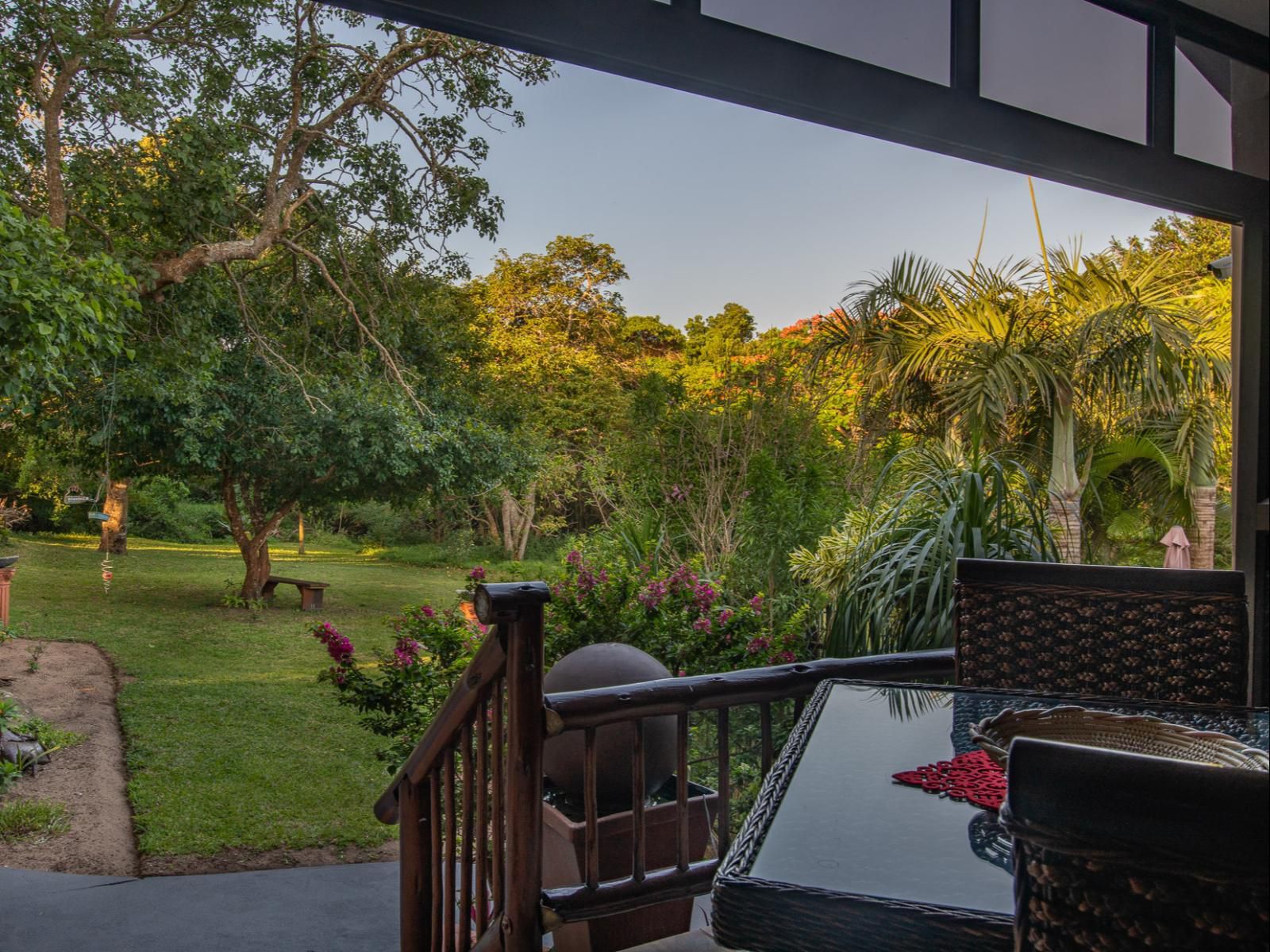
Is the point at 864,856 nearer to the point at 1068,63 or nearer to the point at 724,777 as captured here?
the point at 724,777

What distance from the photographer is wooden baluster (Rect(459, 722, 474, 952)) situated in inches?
52.1

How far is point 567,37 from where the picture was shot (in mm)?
1437

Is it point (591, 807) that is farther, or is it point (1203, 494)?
point (1203, 494)

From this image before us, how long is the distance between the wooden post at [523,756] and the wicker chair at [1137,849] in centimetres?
82

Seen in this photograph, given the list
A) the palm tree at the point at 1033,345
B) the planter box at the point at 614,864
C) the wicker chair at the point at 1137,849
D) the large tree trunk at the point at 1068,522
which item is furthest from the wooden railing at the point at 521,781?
the palm tree at the point at 1033,345

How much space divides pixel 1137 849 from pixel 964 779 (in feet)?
1.89

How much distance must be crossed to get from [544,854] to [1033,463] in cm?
419

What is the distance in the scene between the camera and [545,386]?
233 inches

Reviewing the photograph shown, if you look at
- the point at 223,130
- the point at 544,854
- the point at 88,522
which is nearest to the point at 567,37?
the point at 544,854

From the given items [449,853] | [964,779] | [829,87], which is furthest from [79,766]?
[964,779]

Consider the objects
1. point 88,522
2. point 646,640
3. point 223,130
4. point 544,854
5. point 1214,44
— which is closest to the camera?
point 544,854

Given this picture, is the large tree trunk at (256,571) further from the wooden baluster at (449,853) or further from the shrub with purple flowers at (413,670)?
the wooden baluster at (449,853)

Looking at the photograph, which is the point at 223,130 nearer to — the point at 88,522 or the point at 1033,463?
the point at 88,522

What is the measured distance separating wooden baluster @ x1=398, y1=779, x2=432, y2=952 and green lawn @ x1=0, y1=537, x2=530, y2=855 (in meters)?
3.53
